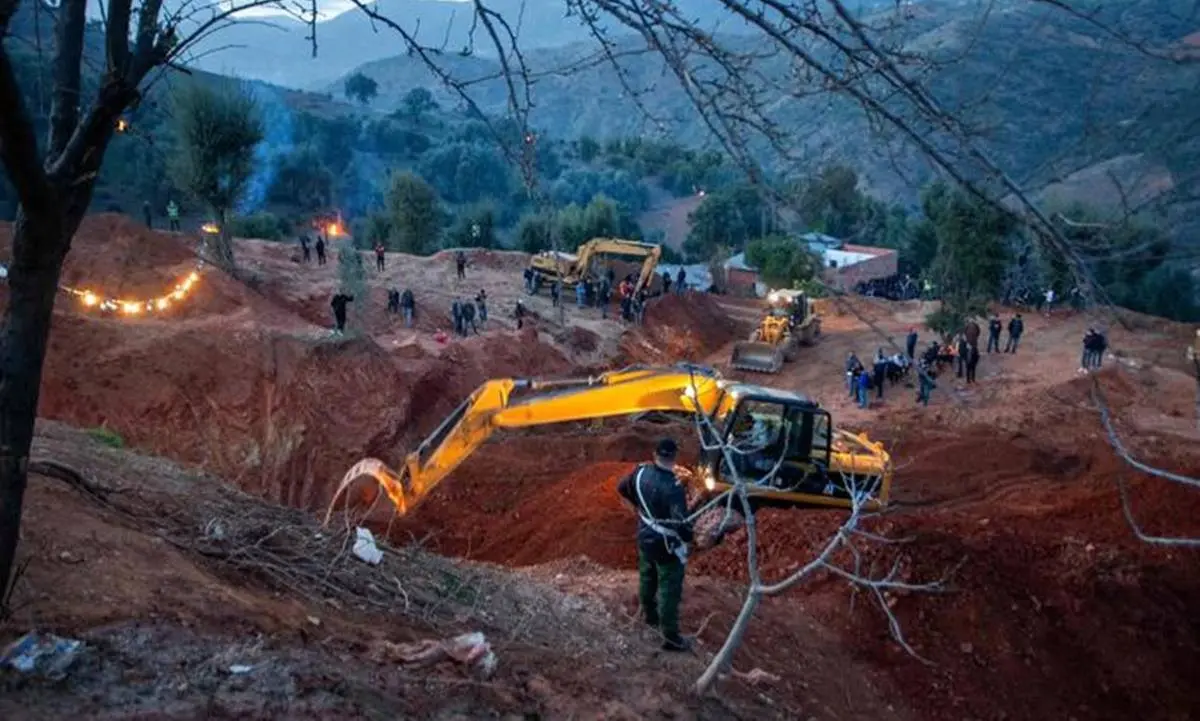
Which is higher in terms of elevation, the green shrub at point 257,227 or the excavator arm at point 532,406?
the green shrub at point 257,227

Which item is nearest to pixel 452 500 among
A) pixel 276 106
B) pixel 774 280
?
pixel 774 280

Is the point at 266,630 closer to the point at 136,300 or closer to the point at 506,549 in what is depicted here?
the point at 506,549

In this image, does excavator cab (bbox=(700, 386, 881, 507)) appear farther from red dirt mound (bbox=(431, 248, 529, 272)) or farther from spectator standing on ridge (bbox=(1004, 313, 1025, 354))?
red dirt mound (bbox=(431, 248, 529, 272))

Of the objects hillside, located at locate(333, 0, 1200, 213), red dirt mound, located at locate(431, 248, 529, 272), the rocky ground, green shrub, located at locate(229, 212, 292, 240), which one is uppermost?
hillside, located at locate(333, 0, 1200, 213)

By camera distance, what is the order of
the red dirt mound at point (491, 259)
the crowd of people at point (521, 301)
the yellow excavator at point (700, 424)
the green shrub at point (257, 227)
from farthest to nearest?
the green shrub at point (257, 227), the red dirt mound at point (491, 259), the crowd of people at point (521, 301), the yellow excavator at point (700, 424)

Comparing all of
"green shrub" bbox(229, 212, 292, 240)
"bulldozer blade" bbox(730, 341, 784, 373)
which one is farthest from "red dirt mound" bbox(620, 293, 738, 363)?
"green shrub" bbox(229, 212, 292, 240)

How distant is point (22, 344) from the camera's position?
3633 mm

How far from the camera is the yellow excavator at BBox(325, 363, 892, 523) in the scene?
1149 cm

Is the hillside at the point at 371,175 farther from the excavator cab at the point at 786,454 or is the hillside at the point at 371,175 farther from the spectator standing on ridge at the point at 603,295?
the excavator cab at the point at 786,454

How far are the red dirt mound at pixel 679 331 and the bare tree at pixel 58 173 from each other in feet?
82.0

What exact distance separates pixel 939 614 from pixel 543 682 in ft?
18.6

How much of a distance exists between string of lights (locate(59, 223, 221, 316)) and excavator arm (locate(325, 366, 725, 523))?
12224 mm

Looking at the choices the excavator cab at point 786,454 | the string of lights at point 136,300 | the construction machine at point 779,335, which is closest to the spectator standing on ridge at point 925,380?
the excavator cab at point 786,454

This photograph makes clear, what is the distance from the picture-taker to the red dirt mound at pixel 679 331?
29.8m
